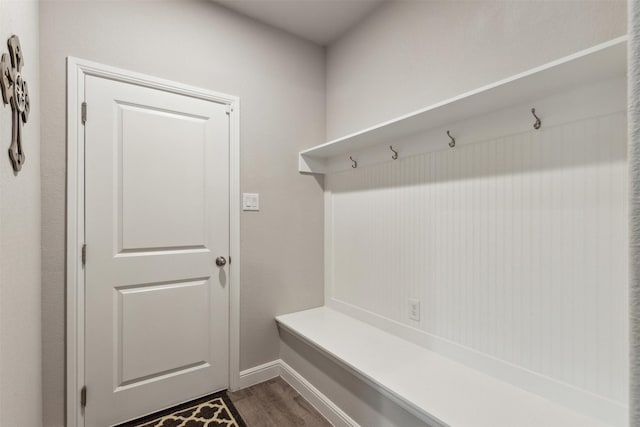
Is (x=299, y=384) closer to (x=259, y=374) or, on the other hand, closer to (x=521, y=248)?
(x=259, y=374)

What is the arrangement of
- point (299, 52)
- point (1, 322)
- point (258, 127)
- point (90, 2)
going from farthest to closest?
1. point (299, 52)
2. point (258, 127)
3. point (90, 2)
4. point (1, 322)

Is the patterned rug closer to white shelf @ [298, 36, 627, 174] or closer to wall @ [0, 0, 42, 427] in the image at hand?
wall @ [0, 0, 42, 427]

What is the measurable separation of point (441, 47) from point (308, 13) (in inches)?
37.8

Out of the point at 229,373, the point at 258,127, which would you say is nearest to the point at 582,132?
the point at 258,127

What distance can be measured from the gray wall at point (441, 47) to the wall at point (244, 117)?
0.32 m

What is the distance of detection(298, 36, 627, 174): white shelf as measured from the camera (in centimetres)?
94

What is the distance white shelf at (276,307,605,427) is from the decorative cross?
1.53m

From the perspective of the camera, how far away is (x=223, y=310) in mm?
1978

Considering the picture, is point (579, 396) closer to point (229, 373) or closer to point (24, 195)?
point (229, 373)

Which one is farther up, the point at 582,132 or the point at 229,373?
the point at 582,132

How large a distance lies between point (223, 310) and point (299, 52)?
194 centimetres

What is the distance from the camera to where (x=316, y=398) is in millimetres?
1821

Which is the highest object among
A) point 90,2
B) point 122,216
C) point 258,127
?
point 90,2

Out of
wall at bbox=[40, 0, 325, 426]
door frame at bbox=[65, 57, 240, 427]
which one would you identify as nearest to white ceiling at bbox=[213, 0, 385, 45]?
wall at bbox=[40, 0, 325, 426]
